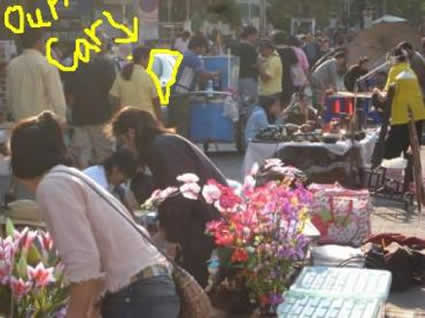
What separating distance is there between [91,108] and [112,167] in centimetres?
405

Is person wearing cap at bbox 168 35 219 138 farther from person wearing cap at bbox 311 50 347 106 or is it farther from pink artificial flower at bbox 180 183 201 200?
pink artificial flower at bbox 180 183 201 200

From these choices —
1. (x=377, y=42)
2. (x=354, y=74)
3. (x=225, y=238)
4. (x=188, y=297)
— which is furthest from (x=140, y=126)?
(x=377, y=42)

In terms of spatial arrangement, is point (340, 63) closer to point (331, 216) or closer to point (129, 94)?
point (129, 94)

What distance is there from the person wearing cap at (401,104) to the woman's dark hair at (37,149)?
7.85m

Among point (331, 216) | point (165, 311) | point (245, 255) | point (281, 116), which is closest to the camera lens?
point (165, 311)

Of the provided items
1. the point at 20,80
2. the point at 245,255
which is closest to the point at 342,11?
the point at 20,80

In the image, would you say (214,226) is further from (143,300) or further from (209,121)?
(209,121)

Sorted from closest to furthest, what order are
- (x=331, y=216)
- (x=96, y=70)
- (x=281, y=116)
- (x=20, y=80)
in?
(x=331, y=216), (x=20, y=80), (x=96, y=70), (x=281, y=116)

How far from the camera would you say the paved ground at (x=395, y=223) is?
6.29 m

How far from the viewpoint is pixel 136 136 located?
5.21 meters

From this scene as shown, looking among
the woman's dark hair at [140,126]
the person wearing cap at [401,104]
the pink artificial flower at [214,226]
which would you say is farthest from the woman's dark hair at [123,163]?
the person wearing cap at [401,104]

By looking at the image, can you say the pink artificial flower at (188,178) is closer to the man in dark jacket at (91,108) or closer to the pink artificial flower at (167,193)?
the pink artificial flower at (167,193)

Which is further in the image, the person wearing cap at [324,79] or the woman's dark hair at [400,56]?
the person wearing cap at [324,79]

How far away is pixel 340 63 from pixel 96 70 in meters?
8.79
